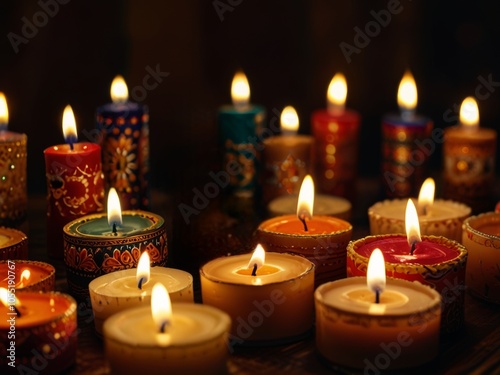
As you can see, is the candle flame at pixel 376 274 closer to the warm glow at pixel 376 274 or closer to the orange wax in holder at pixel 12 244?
the warm glow at pixel 376 274

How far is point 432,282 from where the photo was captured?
72.0 inches

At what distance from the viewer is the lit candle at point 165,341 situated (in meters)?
1.54

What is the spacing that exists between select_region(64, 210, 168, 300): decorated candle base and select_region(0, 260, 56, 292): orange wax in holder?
0.07 m

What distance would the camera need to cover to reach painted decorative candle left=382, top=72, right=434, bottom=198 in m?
2.66

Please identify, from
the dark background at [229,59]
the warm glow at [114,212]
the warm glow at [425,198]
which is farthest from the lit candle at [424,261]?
the dark background at [229,59]

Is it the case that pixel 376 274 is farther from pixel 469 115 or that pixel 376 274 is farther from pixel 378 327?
pixel 469 115

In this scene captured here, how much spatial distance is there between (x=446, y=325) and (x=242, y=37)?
1.61 m

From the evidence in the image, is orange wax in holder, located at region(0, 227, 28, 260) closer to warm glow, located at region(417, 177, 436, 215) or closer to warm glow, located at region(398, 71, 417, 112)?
warm glow, located at region(417, 177, 436, 215)

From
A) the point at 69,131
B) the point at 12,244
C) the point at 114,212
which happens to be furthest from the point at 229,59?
the point at 12,244

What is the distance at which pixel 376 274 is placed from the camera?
67.8 inches

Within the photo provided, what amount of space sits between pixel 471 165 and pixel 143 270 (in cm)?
115

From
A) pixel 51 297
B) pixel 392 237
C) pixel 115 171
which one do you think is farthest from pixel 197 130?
pixel 51 297

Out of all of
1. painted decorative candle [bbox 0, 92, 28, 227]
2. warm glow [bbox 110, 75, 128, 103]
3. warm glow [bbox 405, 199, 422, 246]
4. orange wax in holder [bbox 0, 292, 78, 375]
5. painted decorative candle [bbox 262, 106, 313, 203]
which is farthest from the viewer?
painted decorative candle [bbox 262, 106, 313, 203]

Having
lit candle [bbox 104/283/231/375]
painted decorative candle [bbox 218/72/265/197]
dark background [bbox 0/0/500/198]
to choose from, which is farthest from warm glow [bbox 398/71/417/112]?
lit candle [bbox 104/283/231/375]
